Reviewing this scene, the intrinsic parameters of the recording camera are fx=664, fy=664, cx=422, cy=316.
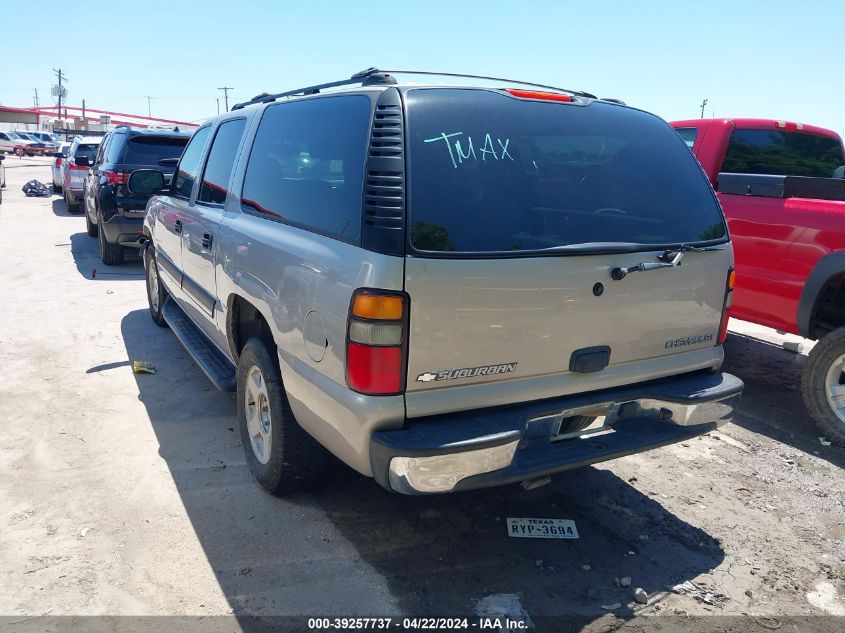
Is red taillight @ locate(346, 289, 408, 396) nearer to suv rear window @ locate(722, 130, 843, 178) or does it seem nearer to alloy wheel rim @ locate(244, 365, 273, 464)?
alloy wheel rim @ locate(244, 365, 273, 464)

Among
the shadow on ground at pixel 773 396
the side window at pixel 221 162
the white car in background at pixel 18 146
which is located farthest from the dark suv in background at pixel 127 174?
the white car in background at pixel 18 146

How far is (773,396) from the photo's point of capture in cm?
540

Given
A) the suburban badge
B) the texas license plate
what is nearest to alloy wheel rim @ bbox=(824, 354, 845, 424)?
the texas license plate

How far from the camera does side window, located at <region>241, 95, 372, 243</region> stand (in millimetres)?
2746

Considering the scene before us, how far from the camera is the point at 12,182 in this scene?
24.9 metres

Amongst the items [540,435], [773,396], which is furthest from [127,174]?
[773,396]

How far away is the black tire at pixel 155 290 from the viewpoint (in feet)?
20.8

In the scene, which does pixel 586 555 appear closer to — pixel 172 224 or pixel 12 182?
pixel 172 224

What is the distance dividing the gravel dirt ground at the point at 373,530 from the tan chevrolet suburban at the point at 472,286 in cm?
42

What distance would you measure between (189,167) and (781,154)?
207 inches

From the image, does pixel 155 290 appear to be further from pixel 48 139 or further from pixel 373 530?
pixel 48 139

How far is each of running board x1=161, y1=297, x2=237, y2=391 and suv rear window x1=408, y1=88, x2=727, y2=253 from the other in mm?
2046

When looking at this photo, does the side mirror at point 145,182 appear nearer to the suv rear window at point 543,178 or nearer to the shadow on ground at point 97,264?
the suv rear window at point 543,178

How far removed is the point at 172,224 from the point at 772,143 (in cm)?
535
